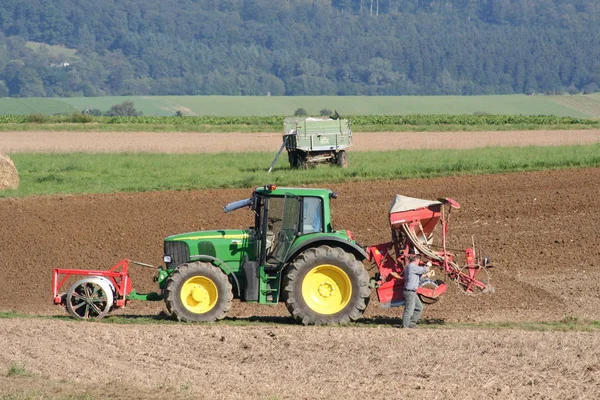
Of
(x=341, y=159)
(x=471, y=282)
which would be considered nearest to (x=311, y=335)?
(x=471, y=282)

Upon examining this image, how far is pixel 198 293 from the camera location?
1475 centimetres

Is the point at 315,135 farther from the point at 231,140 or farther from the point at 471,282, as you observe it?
the point at 471,282

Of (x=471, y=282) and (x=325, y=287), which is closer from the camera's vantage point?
(x=325, y=287)

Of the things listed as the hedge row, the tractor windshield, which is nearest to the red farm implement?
the tractor windshield

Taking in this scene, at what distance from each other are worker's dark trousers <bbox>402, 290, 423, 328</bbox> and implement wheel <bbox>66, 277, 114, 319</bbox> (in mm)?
4371

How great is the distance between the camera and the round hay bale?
29.3m

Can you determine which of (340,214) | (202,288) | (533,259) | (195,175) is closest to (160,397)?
(202,288)

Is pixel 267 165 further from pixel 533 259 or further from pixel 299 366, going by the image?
pixel 299 366

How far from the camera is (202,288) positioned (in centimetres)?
1477

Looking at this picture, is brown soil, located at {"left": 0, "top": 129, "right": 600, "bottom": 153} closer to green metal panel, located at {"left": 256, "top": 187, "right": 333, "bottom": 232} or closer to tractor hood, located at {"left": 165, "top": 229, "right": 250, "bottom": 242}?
tractor hood, located at {"left": 165, "top": 229, "right": 250, "bottom": 242}

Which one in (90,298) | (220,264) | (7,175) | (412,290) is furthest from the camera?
(7,175)

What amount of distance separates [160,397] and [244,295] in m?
4.33

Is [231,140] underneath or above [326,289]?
underneath

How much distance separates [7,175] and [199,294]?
54.1ft
